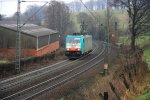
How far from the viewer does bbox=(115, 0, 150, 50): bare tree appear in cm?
5210

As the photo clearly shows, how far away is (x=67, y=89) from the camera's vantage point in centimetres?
2423

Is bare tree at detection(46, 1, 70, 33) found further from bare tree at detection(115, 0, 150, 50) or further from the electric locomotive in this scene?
the electric locomotive

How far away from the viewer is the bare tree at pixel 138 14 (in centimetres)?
5210

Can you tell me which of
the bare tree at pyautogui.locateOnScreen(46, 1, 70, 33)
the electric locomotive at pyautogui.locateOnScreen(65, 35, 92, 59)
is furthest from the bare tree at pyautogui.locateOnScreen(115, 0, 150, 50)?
the bare tree at pyautogui.locateOnScreen(46, 1, 70, 33)

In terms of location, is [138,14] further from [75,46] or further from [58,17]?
[58,17]

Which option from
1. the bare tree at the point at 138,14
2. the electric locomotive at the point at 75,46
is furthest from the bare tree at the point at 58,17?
the electric locomotive at the point at 75,46

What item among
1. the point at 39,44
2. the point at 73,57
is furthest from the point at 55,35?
the point at 73,57

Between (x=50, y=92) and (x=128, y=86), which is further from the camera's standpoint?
(x=50, y=92)

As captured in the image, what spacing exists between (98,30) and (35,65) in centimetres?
7495

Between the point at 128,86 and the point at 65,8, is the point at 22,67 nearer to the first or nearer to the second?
the point at 128,86

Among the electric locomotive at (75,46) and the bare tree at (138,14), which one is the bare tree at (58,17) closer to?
the bare tree at (138,14)

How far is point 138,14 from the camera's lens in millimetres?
53469

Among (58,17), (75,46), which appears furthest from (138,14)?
(58,17)

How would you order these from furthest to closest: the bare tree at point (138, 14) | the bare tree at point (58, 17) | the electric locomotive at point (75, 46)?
1. the bare tree at point (58, 17)
2. the bare tree at point (138, 14)
3. the electric locomotive at point (75, 46)
